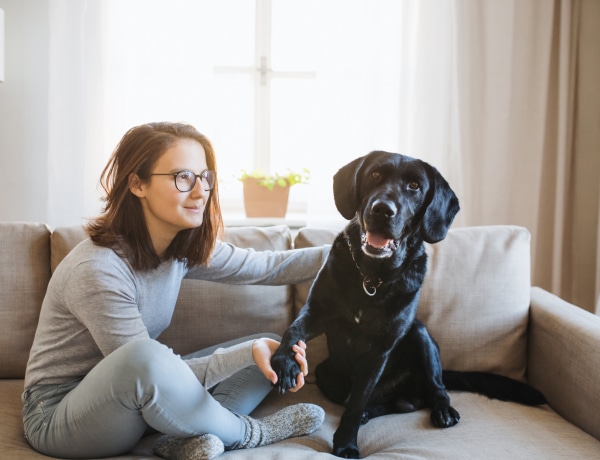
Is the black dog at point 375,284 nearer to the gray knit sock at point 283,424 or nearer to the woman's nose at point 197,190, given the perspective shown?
the gray knit sock at point 283,424

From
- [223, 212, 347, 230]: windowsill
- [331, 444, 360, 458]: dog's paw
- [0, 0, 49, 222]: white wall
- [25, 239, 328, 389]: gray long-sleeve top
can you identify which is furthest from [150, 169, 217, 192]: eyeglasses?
[0, 0, 49, 222]: white wall

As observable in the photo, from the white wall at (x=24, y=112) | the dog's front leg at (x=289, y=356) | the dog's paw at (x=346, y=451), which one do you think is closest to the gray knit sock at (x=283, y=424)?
the dog's paw at (x=346, y=451)

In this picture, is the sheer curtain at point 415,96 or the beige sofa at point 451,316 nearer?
the beige sofa at point 451,316

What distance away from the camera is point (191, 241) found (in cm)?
152

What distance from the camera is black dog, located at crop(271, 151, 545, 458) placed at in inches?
52.3

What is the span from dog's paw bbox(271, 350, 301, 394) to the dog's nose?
372 millimetres

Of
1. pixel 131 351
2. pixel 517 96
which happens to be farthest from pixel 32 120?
pixel 517 96

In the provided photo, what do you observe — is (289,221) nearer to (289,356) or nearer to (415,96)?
(415,96)

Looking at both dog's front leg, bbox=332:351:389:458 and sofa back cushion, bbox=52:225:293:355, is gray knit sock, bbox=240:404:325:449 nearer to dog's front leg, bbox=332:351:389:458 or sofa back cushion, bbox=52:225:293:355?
dog's front leg, bbox=332:351:389:458

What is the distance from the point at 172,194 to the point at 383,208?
0.50 meters

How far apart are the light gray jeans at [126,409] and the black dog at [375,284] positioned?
193mm

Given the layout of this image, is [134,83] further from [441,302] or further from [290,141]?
[441,302]

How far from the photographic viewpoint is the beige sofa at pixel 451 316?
5.27 ft

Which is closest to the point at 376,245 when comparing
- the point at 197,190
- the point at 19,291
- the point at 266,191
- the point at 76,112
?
the point at 197,190
